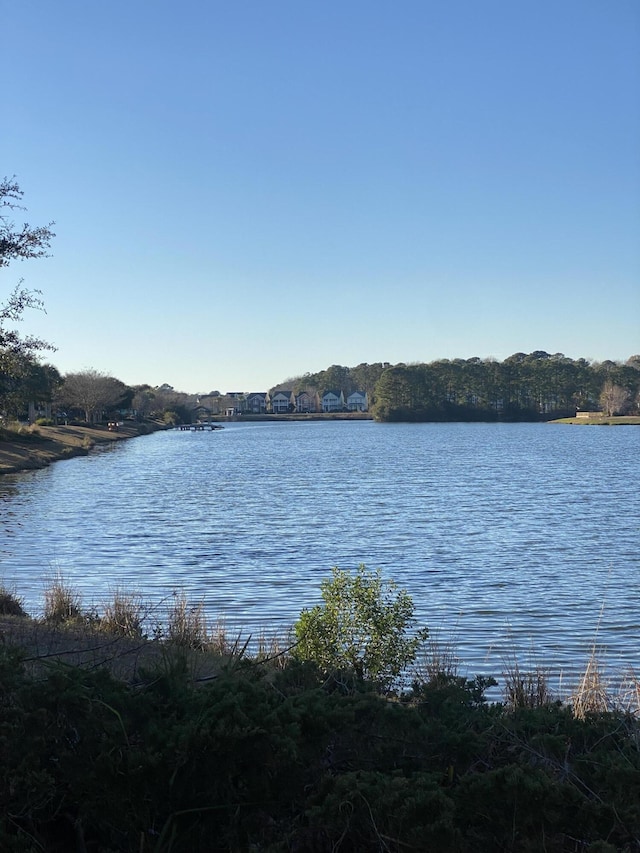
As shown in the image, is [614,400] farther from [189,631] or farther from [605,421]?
[189,631]

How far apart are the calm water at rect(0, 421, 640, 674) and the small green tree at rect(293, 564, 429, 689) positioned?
3361mm

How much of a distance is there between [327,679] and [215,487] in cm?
4348

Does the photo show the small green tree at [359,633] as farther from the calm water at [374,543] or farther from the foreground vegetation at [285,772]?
the foreground vegetation at [285,772]

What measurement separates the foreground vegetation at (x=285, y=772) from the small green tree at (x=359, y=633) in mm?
4235

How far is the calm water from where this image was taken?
17188 millimetres

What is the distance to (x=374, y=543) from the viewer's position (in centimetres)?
2738

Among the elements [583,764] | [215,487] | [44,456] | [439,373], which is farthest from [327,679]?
[439,373]

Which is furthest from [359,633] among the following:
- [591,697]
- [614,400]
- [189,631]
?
[614,400]

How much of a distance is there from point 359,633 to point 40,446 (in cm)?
6895

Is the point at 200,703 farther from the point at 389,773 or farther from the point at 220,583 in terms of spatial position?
the point at 220,583

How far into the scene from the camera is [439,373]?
183 m

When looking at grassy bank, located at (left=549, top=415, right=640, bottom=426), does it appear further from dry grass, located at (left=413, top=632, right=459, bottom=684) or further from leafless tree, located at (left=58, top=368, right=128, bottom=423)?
dry grass, located at (left=413, top=632, right=459, bottom=684)

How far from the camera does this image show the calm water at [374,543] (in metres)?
17.2

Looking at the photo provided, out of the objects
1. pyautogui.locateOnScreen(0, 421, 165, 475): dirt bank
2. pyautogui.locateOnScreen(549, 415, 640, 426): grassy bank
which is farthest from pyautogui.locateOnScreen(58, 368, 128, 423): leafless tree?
pyautogui.locateOnScreen(549, 415, 640, 426): grassy bank
